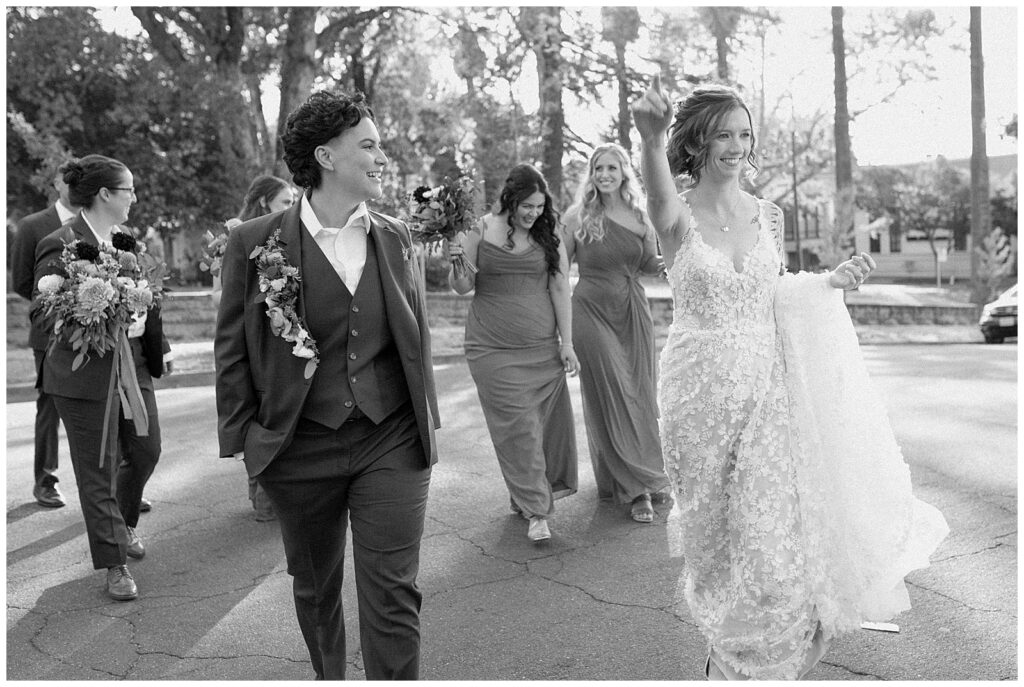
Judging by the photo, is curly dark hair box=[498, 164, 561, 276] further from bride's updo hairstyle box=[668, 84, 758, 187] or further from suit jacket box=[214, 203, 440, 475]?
suit jacket box=[214, 203, 440, 475]

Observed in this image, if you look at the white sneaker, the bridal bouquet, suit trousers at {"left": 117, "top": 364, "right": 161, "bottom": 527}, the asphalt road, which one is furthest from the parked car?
suit trousers at {"left": 117, "top": 364, "right": 161, "bottom": 527}

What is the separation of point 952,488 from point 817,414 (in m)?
4.00

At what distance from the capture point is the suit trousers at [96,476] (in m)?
5.62

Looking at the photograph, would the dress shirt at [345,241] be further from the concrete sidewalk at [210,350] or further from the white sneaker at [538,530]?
the concrete sidewalk at [210,350]

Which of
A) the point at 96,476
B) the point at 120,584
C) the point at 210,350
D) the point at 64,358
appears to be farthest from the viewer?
the point at 210,350

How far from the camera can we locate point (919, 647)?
4379mm

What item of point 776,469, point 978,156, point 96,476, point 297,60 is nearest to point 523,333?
point 96,476

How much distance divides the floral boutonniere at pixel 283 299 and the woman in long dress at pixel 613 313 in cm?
374

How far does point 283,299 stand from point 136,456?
304 cm

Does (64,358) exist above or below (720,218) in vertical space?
below

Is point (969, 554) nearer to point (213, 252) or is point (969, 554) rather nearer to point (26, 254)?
point (213, 252)

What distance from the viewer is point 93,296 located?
18.4ft

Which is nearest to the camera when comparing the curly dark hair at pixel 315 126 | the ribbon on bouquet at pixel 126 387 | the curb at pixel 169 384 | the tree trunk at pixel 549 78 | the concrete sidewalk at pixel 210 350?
the curly dark hair at pixel 315 126

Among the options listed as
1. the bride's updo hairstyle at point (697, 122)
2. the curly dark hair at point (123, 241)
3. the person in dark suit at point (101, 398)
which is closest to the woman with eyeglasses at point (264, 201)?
the person in dark suit at point (101, 398)
